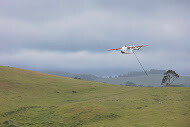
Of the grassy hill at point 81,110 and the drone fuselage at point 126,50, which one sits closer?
the drone fuselage at point 126,50

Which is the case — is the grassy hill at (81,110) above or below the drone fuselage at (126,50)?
below

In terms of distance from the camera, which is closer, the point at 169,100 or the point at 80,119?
the point at 80,119

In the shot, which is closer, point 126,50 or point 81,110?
point 126,50

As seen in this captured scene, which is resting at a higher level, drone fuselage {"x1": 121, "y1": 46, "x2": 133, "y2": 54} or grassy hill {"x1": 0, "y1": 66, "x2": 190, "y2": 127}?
drone fuselage {"x1": 121, "y1": 46, "x2": 133, "y2": 54}

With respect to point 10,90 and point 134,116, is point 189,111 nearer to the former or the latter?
point 134,116

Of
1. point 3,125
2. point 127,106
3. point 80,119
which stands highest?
point 127,106

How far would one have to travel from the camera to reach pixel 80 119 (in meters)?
31.4

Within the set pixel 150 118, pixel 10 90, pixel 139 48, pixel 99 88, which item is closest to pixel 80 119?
pixel 150 118

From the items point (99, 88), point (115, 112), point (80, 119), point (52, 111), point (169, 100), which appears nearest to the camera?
point (80, 119)

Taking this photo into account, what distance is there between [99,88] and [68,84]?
9.80 metres

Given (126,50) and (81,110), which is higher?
(126,50)

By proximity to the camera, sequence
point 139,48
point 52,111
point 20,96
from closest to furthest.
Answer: point 139,48
point 52,111
point 20,96

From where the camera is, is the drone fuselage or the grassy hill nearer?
the drone fuselage

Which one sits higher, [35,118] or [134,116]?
[134,116]
